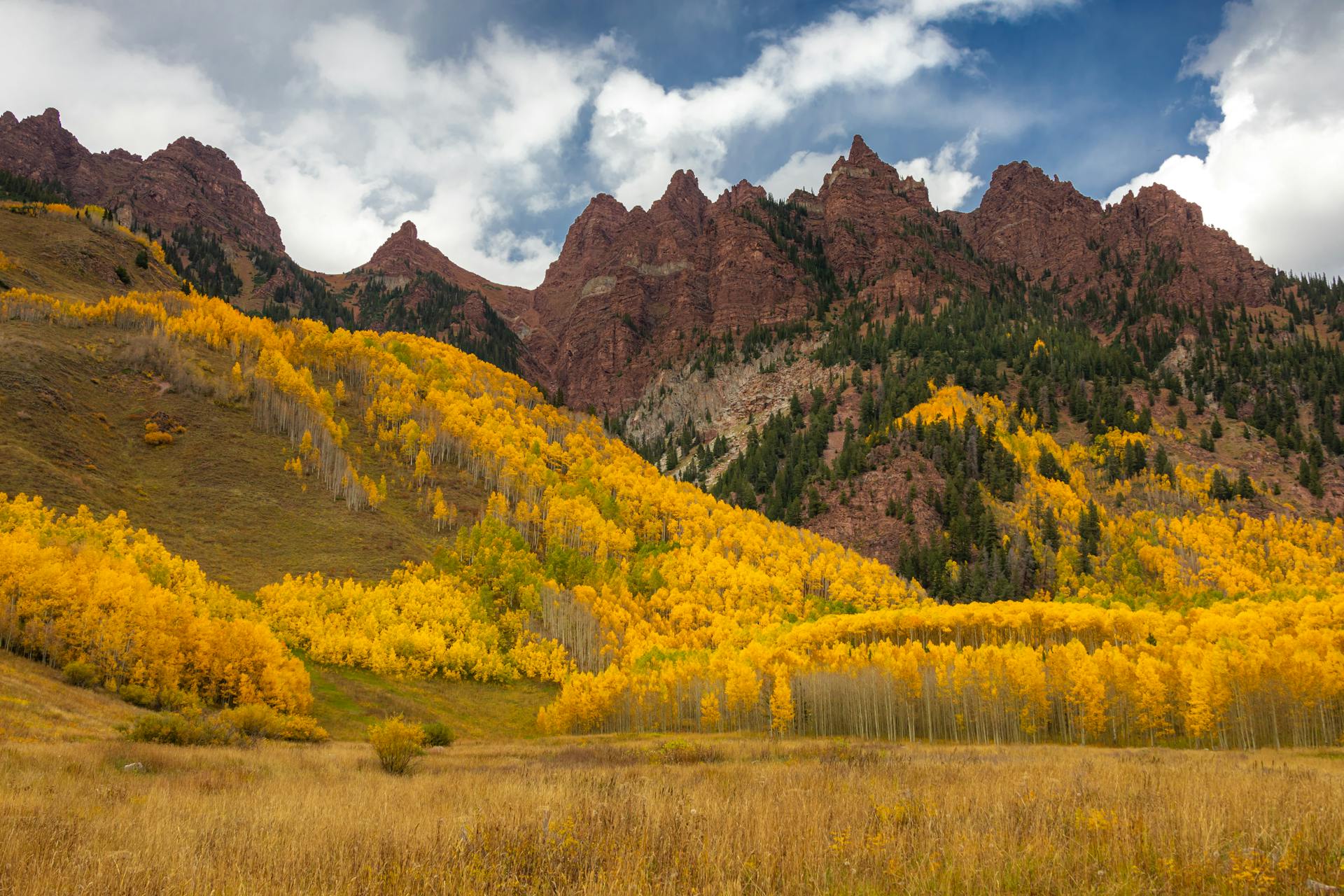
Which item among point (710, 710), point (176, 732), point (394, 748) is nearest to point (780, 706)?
point (710, 710)

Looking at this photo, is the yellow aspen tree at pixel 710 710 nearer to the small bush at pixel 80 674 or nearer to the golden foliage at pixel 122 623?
the golden foliage at pixel 122 623

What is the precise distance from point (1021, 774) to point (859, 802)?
8422 millimetres

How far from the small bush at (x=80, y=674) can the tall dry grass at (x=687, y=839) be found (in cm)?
3718

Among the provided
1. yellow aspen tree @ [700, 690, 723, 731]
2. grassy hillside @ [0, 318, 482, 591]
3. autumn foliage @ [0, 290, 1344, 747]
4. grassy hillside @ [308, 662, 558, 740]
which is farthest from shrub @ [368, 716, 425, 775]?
grassy hillside @ [0, 318, 482, 591]

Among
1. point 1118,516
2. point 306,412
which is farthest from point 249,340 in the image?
point 1118,516

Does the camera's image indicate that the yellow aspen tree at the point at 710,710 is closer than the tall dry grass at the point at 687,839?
No

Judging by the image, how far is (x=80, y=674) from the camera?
4450 centimetres

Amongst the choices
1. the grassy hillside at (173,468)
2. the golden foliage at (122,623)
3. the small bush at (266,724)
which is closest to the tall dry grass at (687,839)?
the small bush at (266,724)

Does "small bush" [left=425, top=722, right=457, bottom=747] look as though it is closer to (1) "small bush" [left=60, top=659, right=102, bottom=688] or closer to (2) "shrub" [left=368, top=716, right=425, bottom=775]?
(1) "small bush" [left=60, top=659, right=102, bottom=688]

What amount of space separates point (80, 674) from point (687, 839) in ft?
175

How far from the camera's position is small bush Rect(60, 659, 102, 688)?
4428 centimetres

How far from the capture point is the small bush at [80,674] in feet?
145

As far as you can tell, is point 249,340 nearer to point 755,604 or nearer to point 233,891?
point 755,604

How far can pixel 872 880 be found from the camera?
25.9 ft
